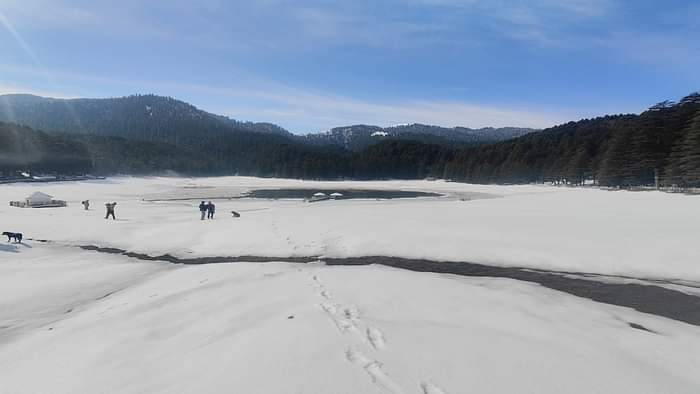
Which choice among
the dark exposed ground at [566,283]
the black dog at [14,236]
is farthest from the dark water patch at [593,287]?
the black dog at [14,236]

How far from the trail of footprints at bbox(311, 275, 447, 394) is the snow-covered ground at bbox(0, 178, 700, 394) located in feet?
0.09

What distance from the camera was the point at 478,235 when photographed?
21.6 metres

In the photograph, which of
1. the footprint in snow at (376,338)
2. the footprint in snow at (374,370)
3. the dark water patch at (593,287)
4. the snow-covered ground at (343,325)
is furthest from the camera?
the dark water patch at (593,287)

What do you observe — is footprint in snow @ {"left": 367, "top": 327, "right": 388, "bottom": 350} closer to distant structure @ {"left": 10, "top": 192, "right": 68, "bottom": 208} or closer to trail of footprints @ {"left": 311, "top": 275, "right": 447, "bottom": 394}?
trail of footprints @ {"left": 311, "top": 275, "right": 447, "bottom": 394}

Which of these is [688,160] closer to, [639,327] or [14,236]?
[639,327]

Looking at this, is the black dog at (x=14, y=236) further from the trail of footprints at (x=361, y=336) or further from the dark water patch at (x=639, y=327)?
the dark water patch at (x=639, y=327)

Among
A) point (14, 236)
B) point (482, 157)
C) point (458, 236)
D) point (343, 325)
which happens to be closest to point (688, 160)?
point (458, 236)

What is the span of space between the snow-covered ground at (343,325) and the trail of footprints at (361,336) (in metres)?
0.03

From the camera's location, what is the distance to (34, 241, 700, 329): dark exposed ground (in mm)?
10883

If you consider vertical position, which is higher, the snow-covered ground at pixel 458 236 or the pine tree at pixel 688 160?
the pine tree at pixel 688 160

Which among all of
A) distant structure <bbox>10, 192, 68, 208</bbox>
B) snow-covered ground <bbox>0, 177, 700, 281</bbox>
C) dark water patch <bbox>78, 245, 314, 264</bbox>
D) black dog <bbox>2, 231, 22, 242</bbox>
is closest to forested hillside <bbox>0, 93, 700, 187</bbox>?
snow-covered ground <bbox>0, 177, 700, 281</bbox>

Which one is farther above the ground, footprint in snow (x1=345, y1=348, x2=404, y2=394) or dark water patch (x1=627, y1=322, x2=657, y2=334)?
footprint in snow (x1=345, y1=348, x2=404, y2=394)

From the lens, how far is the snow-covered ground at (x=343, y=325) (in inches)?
220

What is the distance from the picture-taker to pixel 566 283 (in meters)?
13.7
